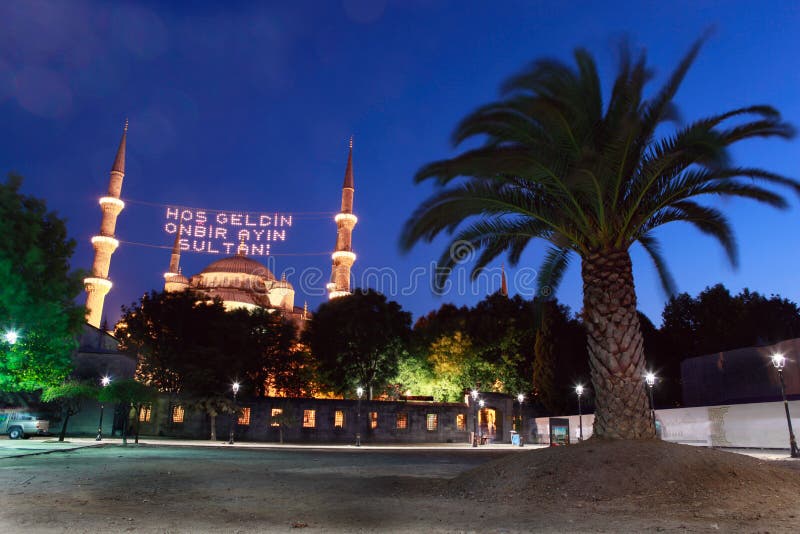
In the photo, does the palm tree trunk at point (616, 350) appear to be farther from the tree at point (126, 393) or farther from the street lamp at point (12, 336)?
the tree at point (126, 393)

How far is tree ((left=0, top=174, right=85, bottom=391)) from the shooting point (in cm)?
2745

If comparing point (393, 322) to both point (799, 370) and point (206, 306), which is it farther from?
point (799, 370)

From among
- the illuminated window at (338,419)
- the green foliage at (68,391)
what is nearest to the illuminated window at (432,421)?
the illuminated window at (338,419)

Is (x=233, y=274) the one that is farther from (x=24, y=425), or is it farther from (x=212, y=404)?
(x=24, y=425)

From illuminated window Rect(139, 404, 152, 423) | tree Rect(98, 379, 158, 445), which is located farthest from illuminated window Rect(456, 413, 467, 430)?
tree Rect(98, 379, 158, 445)

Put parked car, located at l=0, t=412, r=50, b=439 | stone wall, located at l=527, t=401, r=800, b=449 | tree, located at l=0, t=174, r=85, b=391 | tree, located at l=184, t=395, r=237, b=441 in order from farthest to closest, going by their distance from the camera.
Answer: tree, located at l=184, t=395, r=237, b=441 → parked car, located at l=0, t=412, r=50, b=439 → tree, located at l=0, t=174, r=85, b=391 → stone wall, located at l=527, t=401, r=800, b=449

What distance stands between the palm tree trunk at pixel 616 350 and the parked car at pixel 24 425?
107ft

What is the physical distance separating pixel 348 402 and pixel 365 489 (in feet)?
114

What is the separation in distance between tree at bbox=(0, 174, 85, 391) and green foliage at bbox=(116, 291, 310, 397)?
916cm

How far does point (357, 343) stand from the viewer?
164 feet

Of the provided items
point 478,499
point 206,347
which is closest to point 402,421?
point 206,347

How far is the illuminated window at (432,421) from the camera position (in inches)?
1932

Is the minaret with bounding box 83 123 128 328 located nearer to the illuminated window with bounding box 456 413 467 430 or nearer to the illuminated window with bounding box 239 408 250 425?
the illuminated window with bounding box 239 408 250 425

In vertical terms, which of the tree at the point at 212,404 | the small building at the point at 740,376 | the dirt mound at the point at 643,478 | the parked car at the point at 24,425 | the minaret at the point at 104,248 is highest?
the minaret at the point at 104,248
